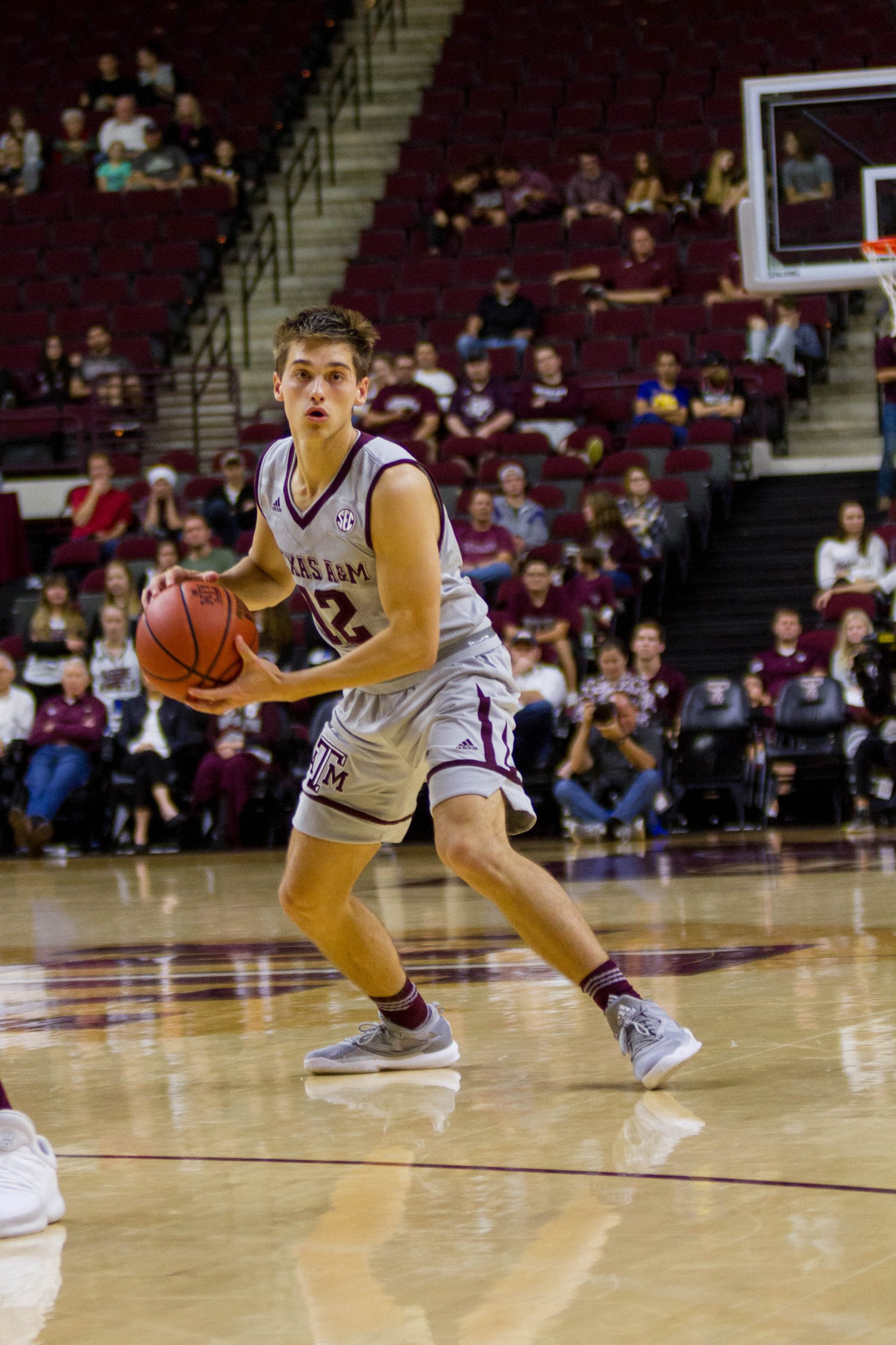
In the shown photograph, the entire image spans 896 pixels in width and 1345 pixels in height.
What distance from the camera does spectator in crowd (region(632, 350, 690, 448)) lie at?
Answer: 1342cm

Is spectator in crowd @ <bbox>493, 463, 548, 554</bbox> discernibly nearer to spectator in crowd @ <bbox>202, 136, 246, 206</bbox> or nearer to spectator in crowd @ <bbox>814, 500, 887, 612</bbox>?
spectator in crowd @ <bbox>814, 500, 887, 612</bbox>

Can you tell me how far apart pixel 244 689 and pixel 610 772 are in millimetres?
6828

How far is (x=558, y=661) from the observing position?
436 inches

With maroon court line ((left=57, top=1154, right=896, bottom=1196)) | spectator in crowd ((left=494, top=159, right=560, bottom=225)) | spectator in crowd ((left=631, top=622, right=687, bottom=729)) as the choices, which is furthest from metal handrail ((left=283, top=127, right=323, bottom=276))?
maroon court line ((left=57, top=1154, right=896, bottom=1196))

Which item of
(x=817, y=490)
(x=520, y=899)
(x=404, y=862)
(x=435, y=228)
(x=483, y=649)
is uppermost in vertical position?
(x=435, y=228)

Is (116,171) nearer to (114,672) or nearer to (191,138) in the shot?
(191,138)

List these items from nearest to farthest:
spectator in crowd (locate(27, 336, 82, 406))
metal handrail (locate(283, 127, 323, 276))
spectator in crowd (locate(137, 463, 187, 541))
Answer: spectator in crowd (locate(137, 463, 187, 541))
spectator in crowd (locate(27, 336, 82, 406))
metal handrail (locate(283, 127, 323, 276))

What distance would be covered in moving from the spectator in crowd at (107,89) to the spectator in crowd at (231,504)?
7.32 meters

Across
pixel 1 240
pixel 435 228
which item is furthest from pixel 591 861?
pixel 1 240

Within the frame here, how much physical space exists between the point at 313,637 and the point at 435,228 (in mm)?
6701

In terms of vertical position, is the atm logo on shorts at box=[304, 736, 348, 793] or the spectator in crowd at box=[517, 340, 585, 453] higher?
the spectator in crowd at box=[517, 340, 585, 453]

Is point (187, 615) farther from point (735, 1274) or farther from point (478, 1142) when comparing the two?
point (735, 1274)

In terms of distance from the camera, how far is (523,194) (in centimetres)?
1650

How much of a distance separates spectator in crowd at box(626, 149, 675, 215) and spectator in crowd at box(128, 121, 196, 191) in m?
4.84
